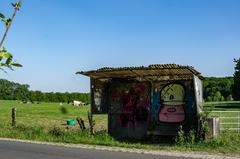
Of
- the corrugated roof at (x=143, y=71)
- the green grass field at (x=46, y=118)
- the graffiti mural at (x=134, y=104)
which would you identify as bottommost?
the green grass field at (x=46, y=118)

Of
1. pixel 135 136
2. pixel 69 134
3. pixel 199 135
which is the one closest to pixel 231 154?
pixel 199 135

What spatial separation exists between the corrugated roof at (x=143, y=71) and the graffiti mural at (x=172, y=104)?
975 millimetres

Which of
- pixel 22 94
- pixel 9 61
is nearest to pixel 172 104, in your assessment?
pixel 22 94

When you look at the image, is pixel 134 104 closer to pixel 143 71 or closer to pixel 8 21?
pixel 143 71

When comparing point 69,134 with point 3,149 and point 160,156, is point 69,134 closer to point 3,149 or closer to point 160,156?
point 3,149

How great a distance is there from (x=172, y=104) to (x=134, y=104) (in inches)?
68.7

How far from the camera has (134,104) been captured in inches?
775

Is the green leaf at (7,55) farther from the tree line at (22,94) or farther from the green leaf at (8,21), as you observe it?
the tree line at (22,94)

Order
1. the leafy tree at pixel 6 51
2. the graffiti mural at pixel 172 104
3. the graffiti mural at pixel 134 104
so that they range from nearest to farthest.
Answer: the leafy tree at pixel 6 51 → the graffiti mural at pixel 172 104 → the graffiti mural at pixel 134 104

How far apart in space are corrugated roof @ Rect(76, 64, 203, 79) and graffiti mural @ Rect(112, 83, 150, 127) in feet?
2.66

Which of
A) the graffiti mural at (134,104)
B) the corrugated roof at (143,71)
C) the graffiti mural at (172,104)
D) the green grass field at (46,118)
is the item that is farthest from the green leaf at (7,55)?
the graffiti mural at (134,104)

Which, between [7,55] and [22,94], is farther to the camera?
[22,94]

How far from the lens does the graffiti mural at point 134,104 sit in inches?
768

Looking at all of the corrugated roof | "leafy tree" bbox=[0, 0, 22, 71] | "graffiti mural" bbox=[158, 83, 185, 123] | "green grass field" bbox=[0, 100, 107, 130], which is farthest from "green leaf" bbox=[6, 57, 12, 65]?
"graffiti mural" bbox=[158, 83, 185, 123]
